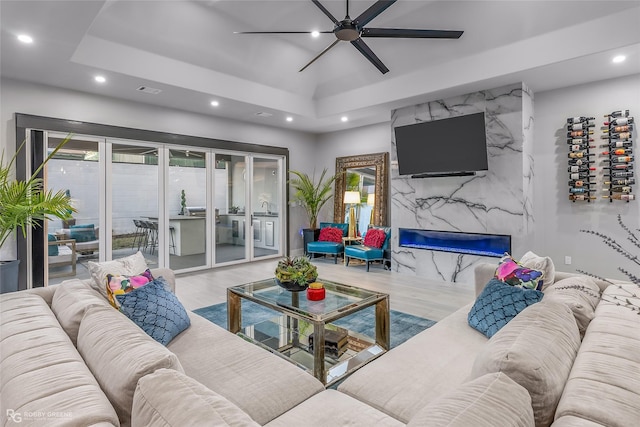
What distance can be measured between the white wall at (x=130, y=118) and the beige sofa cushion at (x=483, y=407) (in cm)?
560

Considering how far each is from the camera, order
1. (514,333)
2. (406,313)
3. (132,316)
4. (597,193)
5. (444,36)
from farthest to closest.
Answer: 1. (597,193)
2. (406,313)
3. (444,36)
4. (132,316)
5. (514,333)

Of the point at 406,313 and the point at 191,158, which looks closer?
the point at 406,313

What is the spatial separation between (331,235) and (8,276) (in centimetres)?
509

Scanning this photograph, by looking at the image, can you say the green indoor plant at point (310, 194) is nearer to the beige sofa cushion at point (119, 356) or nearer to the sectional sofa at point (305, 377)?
the sectional sofa at point (305, 377)

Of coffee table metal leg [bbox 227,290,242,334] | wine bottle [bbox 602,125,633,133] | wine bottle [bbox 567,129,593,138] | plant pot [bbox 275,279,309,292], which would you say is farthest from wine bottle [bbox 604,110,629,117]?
coffee table metal leg [bbox 227,290,242,334]

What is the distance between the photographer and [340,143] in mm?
7848

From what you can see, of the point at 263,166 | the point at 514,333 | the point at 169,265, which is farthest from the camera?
the point at 263,166

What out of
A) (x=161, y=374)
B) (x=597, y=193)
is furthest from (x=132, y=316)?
(x=597, y=193)

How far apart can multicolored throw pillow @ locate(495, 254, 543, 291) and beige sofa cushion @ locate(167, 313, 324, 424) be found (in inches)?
59.7

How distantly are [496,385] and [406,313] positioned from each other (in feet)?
10.1

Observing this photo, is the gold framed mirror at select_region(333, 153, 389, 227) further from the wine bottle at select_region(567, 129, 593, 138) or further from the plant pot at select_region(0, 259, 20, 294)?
the plant pot at select_region(0, 259, 20, 294)

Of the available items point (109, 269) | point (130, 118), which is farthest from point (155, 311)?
point (130, 118)

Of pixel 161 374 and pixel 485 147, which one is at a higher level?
pixel 485 147

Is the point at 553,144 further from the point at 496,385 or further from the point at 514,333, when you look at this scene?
the point at 496,385
